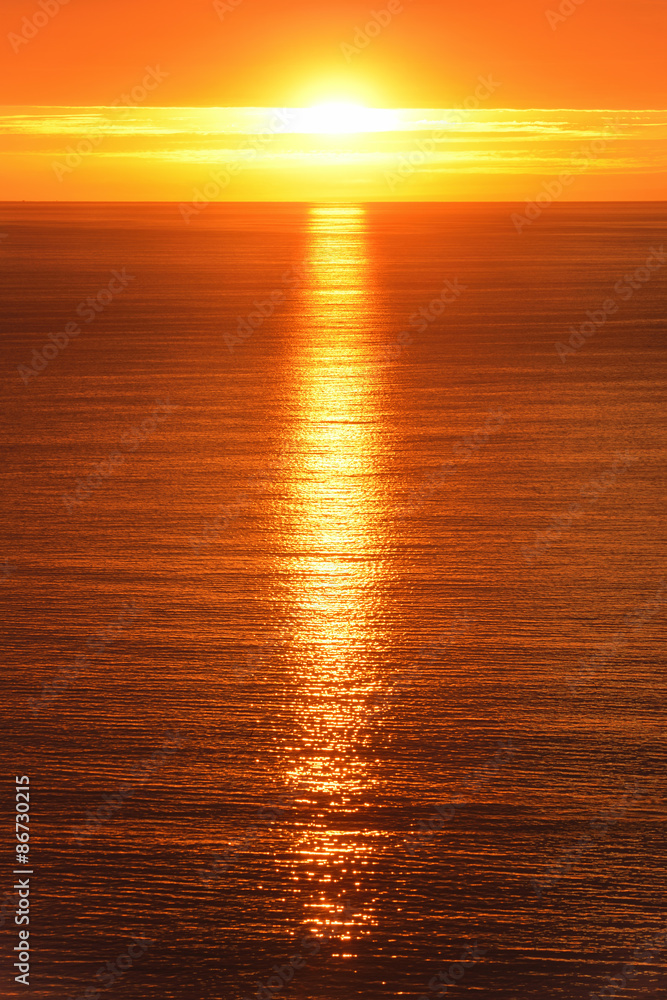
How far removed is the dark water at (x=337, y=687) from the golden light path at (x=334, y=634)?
0.09 meters

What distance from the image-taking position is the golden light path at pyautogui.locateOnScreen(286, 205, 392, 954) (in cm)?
2273

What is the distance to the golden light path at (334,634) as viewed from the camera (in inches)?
895

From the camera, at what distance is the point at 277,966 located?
Result: 20375 mm

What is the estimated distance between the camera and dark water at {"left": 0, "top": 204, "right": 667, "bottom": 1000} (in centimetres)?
2106

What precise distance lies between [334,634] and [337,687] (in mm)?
3620

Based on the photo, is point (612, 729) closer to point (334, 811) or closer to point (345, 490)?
point (334, 811)

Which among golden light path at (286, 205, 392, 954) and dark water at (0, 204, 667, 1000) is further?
golden light path at (286, 205, 392, 954)

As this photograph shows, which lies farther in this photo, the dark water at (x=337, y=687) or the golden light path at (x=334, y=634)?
the golden light path at (x=334, y=634)

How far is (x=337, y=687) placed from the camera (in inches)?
1196

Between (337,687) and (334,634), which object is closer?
(337,687)

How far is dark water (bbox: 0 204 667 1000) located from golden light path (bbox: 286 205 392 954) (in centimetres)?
9

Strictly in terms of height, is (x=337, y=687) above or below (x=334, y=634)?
below

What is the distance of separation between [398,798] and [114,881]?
6.00 metres

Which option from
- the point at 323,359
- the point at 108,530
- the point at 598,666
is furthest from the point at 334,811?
the point at 323,359
